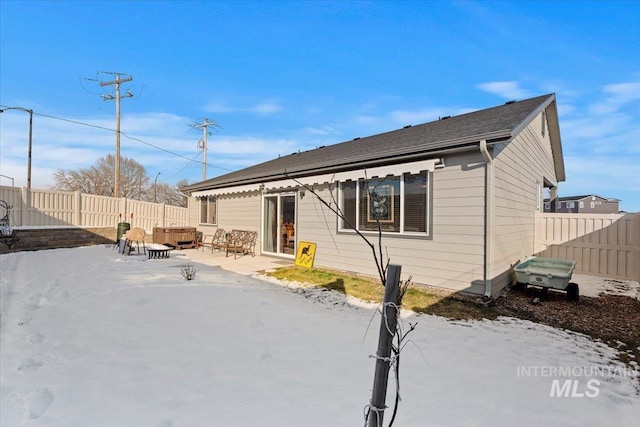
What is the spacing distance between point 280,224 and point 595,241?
9593 mm

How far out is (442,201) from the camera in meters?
6.48

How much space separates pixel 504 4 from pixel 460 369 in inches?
357

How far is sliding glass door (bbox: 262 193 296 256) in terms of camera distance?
10523mm

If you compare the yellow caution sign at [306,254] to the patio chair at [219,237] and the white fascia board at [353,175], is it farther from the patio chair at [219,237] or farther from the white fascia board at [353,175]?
the patio chair at [219,237]

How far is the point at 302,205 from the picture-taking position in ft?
31.9

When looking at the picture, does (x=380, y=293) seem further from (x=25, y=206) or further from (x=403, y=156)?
(x=25, y=206)

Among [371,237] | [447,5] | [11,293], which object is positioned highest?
[447,5]

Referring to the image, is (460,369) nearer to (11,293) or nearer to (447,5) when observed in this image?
(11,293)

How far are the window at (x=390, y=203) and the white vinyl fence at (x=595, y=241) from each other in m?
5.24

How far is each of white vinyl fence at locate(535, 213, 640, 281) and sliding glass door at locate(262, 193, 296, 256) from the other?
7936 millimetres

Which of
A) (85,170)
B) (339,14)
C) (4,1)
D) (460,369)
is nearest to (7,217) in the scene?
(4,1)

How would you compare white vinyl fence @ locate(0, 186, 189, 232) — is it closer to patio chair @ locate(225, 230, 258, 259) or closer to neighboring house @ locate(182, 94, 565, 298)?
patio chair @ locate(225, 230, 258, 259)

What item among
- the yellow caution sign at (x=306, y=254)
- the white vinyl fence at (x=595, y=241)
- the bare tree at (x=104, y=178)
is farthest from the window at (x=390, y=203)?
the bare tree at (x=104, y=178)

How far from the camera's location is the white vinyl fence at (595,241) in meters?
7.80
